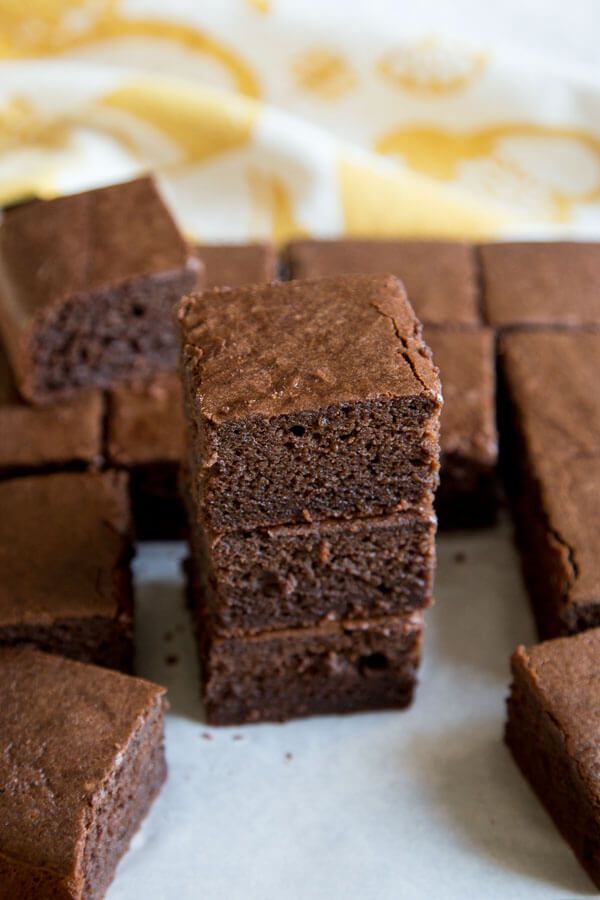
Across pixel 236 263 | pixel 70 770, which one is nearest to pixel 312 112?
pixel 236 263

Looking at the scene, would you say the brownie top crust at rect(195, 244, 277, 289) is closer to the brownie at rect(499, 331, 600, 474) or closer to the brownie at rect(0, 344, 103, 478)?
the brownie at rect(0, 344, 103, 478)

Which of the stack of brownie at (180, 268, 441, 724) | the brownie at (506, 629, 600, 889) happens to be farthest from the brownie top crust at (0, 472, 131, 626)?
the brownie at (506, 629, 600, 889)

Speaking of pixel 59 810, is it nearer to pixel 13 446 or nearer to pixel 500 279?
pixel 13 446

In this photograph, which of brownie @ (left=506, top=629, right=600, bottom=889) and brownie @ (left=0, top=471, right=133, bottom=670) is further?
brownie @ (left=0, top=471, right=133, bottom=670)

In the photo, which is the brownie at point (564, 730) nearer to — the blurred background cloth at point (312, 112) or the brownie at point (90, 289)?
the brownie at point (90, 289)

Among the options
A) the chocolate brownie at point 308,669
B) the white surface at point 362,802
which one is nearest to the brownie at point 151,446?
the white surface at point 362,802

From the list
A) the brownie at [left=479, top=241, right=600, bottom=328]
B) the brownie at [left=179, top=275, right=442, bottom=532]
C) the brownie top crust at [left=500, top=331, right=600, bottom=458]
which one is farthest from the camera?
the brownie at [left=479, top=241, right=600, bottom=328]

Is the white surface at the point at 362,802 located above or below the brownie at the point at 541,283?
below

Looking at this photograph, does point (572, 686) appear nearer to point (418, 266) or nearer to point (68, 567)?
point (68, 567)
